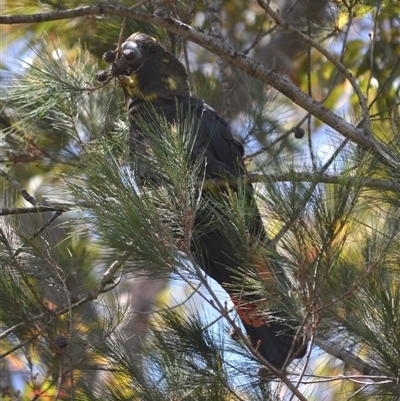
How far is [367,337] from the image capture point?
2.02 meters

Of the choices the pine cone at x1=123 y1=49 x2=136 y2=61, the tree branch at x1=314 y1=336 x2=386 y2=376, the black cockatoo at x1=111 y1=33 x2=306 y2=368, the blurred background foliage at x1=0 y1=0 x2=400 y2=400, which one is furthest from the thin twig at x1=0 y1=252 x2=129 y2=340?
the pine cone at x1=123 y1=49 x2=136 y2=61

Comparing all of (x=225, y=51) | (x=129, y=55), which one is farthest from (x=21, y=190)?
(x=225, y=51)

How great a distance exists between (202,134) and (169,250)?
109cm

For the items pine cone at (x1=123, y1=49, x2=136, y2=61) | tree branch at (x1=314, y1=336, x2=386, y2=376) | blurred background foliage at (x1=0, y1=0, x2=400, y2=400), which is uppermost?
pine cone at (x1=123, y1=49, x2=136, y2=61)

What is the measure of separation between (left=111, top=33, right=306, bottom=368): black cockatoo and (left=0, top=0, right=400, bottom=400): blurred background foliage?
9 cm

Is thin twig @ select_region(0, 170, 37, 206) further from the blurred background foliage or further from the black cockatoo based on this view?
the black cockatoo

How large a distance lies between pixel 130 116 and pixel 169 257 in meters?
1.07

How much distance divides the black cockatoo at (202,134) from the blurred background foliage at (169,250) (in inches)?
3.5

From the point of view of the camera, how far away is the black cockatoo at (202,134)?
2426 mm

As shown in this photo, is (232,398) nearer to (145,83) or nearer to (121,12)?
(121,12)

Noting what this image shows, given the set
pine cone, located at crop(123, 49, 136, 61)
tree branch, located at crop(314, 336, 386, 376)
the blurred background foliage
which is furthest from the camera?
pine cone, located at crop(123, 49, 136, 61)

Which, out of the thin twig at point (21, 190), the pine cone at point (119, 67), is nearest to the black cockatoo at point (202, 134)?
the pine cone at point (119, 67)

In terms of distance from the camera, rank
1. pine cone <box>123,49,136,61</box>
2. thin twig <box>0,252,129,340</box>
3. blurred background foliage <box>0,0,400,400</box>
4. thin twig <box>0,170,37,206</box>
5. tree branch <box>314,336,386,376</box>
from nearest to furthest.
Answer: blurred background foliage <box>0,0,400,400</box>, tree branch <box>314,336,386,376</box>, thin twig <box>0,252,129,340</box>, thin twig <box>0,170,37,206</box>, pine cone <box>123,49,136,61</box>

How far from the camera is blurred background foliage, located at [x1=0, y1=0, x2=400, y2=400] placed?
1974 millimetres
